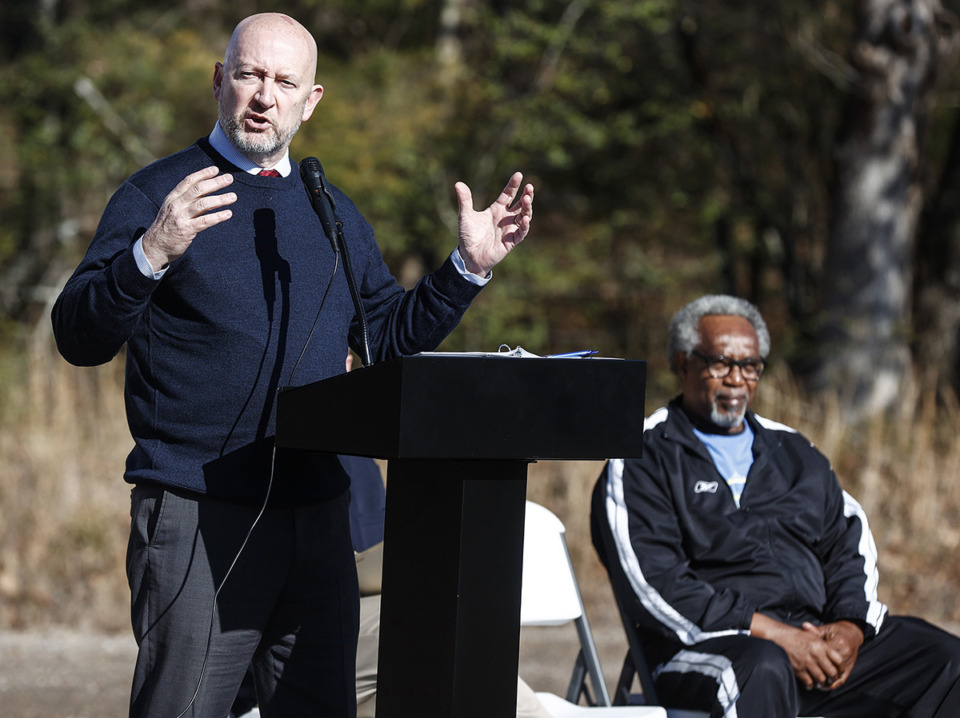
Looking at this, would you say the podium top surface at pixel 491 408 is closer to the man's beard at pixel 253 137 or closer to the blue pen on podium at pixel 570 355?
the blue pen on podium at pixel 570 355

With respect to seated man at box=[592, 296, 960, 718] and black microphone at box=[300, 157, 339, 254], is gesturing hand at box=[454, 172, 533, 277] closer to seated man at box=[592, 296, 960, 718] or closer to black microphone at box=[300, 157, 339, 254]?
black microphone at box=[300, 157, 339, 254]

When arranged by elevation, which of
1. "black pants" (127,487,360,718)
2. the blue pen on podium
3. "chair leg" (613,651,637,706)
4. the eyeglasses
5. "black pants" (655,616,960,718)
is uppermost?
the eyeglasses

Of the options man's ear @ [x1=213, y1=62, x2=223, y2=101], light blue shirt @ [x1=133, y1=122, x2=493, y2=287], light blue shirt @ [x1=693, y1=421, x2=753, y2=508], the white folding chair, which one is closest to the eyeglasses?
light blue shirt @ [x1=693, y1=421, x2=753, y2=508]

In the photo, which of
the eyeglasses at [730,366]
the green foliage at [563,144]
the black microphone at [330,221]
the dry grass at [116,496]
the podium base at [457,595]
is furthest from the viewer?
the green foliage at [563,144]

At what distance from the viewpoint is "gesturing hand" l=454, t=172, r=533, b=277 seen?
7.48 feet

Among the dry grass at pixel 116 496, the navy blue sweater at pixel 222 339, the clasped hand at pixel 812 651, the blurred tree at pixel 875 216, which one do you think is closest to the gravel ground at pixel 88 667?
the dry grass at pixel 116 496

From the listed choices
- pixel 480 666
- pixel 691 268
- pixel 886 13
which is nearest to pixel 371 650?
pixel 480 666

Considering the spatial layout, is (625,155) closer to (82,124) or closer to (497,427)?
(82,124)

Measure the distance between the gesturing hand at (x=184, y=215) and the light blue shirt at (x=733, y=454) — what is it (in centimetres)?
202

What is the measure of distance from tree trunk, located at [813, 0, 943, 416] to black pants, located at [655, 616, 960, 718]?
5259mm

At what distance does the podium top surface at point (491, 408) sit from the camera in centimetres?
169

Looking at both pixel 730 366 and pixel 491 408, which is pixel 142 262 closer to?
pixel 491 408

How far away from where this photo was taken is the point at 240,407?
2146mm

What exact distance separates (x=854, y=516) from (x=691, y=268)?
7.96m
